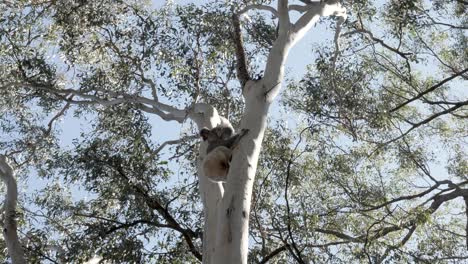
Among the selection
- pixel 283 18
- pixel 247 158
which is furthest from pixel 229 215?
pixel 283 18

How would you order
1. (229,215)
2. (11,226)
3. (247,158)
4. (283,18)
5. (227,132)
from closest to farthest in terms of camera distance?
(229,215) < (247,158) < (227,132) < (11,226) < (283,18)

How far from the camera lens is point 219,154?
14.1 ft

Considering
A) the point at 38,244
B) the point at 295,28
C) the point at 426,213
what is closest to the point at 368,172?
the point at 426,213

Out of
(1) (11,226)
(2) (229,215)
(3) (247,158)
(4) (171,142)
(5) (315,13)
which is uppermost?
(5) (315,13)

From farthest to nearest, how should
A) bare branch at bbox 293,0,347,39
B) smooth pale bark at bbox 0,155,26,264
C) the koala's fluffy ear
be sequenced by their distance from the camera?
bare branch at bbox 293,0,347,39, smooth pale bark at bbox 0,155,26,264, the koala's fluffy ear

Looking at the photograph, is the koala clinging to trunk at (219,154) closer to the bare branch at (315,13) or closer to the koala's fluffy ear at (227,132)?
the koala's fluffy ear at (227,132)

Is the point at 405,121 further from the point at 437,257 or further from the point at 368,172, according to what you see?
the point at 437,257

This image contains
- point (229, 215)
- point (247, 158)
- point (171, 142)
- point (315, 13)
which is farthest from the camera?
point (171, 142)

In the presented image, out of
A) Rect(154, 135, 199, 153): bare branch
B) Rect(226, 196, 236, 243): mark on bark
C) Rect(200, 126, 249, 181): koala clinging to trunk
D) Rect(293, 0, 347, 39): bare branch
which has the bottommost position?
Rect(226, 196, 236, 243): mark on bark

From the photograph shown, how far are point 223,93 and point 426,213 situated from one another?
258 centimetres

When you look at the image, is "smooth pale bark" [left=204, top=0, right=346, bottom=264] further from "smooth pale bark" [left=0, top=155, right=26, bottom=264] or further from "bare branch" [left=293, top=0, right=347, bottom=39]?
"smooth pale bark" [left=0, top=155, right=26, bottom=264]

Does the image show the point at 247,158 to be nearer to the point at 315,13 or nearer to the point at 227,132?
the point at 227,132

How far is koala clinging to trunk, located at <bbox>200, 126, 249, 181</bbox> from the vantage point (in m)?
4.27

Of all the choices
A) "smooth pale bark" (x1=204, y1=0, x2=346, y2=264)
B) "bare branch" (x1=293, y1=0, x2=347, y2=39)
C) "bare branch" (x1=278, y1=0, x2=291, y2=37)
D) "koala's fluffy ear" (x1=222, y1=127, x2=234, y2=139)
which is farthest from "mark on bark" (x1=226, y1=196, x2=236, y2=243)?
"bare branch" (x1=293, y1=0, x2=347, y2=39)
